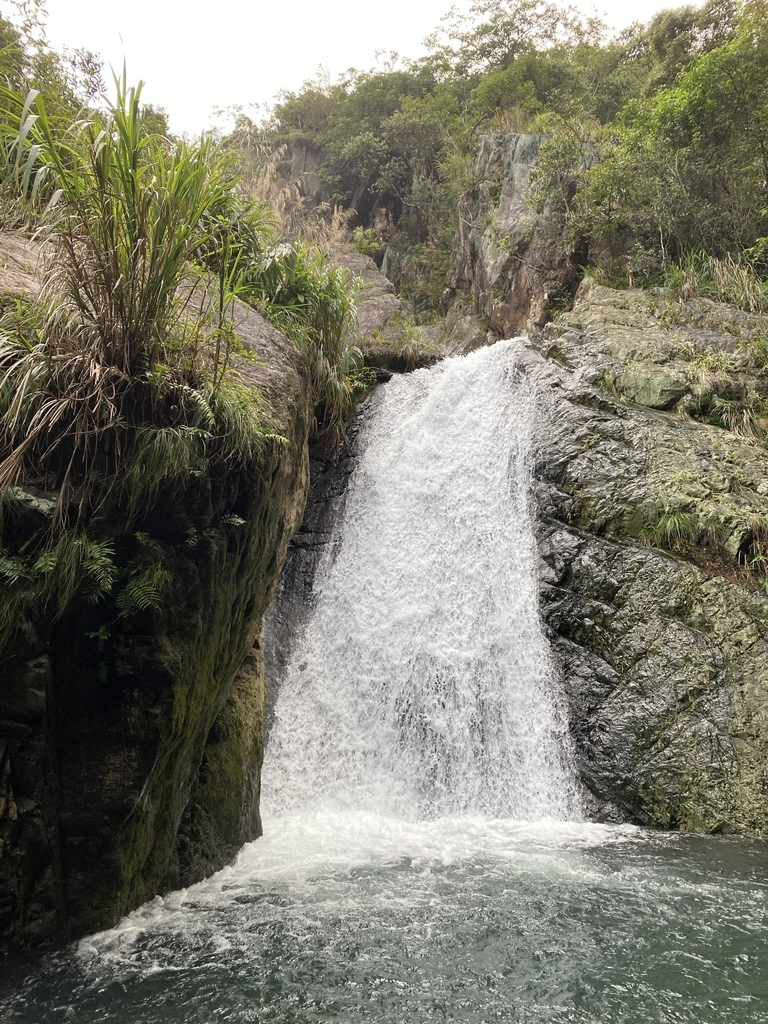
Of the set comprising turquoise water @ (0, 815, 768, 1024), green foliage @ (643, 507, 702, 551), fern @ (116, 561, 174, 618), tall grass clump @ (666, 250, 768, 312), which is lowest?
turquoise water @ (0, 815, 768, 1024)

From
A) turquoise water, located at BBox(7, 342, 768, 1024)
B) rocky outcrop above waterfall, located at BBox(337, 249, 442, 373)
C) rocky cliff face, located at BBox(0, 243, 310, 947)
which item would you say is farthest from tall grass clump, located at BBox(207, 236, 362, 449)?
rocky outcrop above waterfall, located at BBox(337, 249, 442, 373)

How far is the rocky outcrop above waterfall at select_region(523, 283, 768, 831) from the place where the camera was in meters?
6.80

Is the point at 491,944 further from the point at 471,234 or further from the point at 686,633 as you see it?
the point at 471,234

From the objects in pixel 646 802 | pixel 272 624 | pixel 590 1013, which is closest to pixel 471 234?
pixel 272 624

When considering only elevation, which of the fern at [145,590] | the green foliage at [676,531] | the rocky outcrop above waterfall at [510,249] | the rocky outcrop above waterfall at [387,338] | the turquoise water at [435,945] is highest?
the rocky outcrop above waterfall at [510,249]

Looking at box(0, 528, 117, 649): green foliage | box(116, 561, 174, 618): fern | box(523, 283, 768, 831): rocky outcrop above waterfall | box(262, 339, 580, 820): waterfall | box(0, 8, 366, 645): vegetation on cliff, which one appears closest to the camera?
box(0, 528, 117, 649): green foliage

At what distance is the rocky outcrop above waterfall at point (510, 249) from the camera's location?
14.5 meters

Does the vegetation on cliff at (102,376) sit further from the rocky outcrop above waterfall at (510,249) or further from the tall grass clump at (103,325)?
the rocky outcrop above waterfall at (510,249)

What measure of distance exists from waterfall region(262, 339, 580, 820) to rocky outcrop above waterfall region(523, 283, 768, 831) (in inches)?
17.5

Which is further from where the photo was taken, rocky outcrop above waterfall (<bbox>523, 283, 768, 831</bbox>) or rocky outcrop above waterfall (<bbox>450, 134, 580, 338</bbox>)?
rocky outcrop above waterfall (<bbox>450, 134, 580, 338</bbox>)

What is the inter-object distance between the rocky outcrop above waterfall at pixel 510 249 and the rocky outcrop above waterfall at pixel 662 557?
3.84 metres

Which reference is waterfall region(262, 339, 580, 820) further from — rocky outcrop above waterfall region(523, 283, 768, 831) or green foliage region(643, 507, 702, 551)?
green foliage region(643, 507, 702, 551)

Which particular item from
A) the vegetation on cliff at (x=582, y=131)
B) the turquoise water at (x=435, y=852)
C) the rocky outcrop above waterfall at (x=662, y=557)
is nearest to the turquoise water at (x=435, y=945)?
the turquoise water at (x=435, y=852)

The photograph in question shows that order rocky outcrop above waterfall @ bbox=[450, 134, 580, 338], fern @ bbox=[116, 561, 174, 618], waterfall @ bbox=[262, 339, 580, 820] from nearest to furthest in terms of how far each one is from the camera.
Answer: fern @ bbox=[116, 561, 174, 618], waterfall @ bbox=[262, 339, 580, 820], rocky outcrop above waterfall @ bbox=[450, 134, 580, 338]
